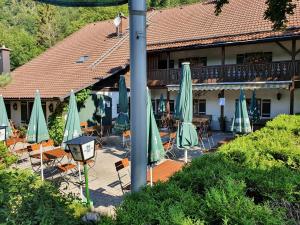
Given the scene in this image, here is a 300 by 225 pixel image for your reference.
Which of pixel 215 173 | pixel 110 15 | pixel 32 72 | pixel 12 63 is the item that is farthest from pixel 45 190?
pixel 110 15

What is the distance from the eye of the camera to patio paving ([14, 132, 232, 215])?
7.96m

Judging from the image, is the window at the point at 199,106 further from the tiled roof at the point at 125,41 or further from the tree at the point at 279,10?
the tree at the point at 279,10

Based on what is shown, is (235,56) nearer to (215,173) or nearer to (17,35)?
(215,173)

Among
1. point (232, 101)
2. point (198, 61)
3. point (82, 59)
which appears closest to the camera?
point (232, 101)

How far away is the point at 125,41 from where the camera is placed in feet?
77.5

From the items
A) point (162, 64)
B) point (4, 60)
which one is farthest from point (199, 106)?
point (4, 60)

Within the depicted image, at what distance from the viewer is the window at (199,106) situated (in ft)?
68.6

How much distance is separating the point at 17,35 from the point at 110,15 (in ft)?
43.4

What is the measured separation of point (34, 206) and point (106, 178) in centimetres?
607

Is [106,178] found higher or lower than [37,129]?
lower

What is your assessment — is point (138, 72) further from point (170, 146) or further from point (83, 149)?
point (170, 146)

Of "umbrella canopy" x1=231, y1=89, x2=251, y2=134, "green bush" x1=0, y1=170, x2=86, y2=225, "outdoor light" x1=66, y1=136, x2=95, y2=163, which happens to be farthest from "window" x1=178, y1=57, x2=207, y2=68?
"green bush" x1=0, y1=170, x2=86, y2=225

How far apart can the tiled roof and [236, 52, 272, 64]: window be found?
1.40 metres

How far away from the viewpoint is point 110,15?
4453 centimetres
